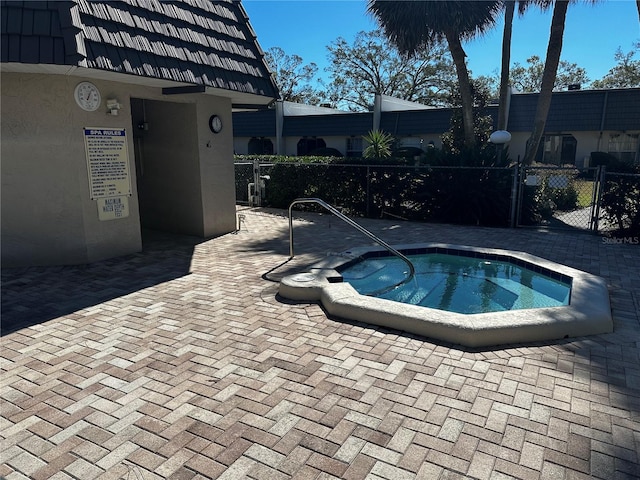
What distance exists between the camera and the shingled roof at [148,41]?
4.93 m

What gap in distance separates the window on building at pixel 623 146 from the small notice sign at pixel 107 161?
75.4 ft

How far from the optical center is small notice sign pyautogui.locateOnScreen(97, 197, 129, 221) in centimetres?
644

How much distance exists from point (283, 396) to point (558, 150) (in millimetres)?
24527

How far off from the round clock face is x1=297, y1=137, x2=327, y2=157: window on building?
70.2 ft

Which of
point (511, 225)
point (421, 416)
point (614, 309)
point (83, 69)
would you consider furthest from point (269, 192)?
point (421, 416)

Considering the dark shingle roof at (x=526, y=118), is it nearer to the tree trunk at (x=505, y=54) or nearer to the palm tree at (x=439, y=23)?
the tree trunk at (x=505, y=54)

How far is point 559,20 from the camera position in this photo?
1069 centimetres

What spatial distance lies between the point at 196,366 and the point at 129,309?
5.48 ft

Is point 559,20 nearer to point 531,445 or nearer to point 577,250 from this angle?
point 577,250

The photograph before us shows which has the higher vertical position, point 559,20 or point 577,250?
point 559,20

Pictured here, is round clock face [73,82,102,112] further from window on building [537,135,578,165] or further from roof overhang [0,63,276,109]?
window on building [537,135,578,165]

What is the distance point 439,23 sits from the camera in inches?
445

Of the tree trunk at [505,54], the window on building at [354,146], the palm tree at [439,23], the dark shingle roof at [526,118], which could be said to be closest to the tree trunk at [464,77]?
the palm tree at [439,23]

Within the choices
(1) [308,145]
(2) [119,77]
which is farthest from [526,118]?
(2) [119,77]
